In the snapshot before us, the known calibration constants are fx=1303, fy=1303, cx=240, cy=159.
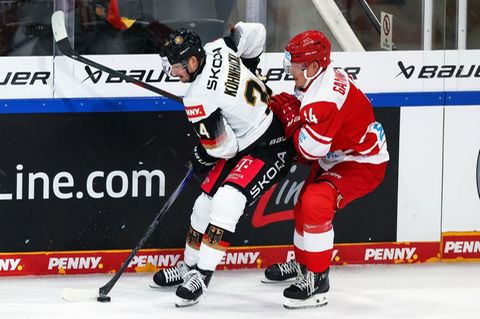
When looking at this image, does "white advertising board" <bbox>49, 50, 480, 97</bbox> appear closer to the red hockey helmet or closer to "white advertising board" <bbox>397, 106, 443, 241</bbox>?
"white advertising board" <bbox>397, 106, 443, 241</bbox>

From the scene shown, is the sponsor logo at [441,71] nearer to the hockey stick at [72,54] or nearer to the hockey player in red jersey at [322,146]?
the hockey player in red jersey at [322,146]

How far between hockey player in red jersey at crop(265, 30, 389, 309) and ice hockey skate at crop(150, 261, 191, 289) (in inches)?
21.3

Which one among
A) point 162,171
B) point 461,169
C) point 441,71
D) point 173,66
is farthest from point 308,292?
point 441,71

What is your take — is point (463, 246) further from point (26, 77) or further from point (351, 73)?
point (26, 77)

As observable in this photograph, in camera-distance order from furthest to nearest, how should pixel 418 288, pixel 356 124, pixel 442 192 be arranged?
pixel 442 192 < pixel 418 288 < pixel 356 124

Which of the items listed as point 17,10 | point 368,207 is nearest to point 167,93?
point 17,10

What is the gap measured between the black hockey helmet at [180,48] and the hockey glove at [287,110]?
1.72 feet

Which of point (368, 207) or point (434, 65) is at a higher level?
point (434, 65)

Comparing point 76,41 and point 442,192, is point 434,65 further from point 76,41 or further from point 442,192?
point 76,41

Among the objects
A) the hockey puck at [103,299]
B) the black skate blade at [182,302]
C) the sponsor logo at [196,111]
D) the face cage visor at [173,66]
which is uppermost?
the face cage visor at [173,66]

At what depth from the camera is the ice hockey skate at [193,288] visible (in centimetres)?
563

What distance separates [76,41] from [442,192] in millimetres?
1956

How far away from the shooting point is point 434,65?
253 inches

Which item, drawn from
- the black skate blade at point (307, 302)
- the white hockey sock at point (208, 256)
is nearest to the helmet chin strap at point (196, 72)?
the white hockey sock at point (208, 256)
